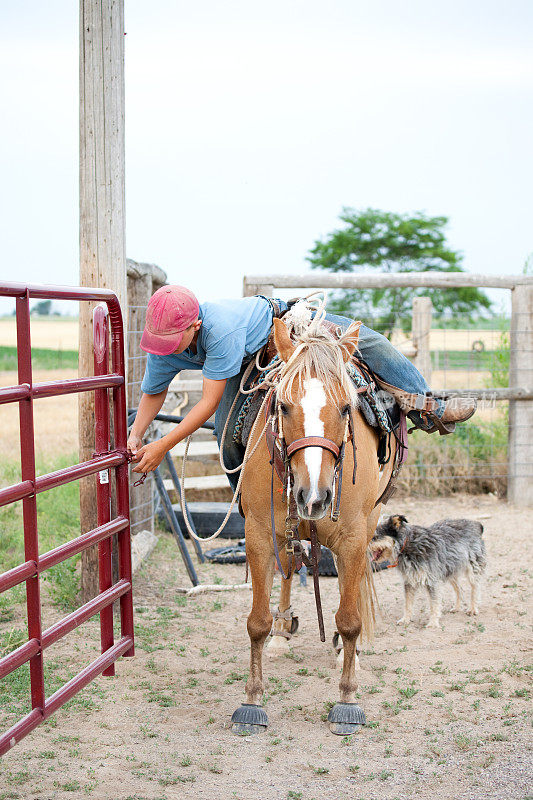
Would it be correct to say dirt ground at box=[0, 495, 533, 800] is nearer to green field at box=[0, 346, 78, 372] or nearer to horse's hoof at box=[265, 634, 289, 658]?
horse's hoof at box=[265, 634, 289, 658]

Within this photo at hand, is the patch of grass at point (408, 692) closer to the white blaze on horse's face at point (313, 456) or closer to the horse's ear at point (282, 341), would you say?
the white blaze on horse's face at point (313, 456)

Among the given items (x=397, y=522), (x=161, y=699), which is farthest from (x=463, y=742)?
(x=397, y=522)

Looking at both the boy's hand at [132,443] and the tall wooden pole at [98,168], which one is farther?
the tall wooden pole at [98,168]

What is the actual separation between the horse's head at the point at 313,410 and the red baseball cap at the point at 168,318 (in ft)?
1.51

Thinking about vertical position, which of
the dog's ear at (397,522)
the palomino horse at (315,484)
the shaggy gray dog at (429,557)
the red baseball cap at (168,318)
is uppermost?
the red baseball cap at (168,318)

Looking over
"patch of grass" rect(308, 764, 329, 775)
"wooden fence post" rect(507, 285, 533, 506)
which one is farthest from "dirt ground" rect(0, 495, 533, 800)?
"wooden fence post" rect(507, 285, 533, 506)

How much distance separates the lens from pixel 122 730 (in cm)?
362

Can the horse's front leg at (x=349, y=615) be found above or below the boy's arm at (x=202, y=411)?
below

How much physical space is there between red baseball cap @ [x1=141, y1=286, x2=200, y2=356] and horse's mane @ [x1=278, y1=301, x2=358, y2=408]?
0.53 metres

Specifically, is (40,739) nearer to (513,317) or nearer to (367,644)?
(367,644)

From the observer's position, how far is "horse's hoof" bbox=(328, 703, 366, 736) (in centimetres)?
361

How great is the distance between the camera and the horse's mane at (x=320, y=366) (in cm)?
326

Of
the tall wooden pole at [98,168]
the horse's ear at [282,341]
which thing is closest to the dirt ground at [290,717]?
the tall wooden pole at [98,168]

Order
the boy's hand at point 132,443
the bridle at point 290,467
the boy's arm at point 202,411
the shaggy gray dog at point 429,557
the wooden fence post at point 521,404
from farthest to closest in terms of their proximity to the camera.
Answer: the wooden fence post at point 521,404, the shaggy gray dog at point 429,557, the boy's hand at point 132,443, the boy's arm at point 202,411, the bridle at point 290,467
